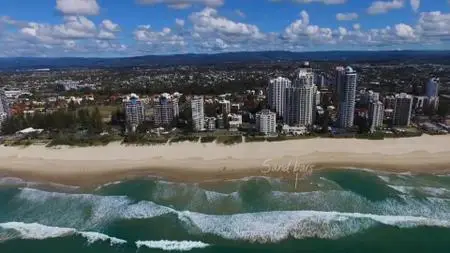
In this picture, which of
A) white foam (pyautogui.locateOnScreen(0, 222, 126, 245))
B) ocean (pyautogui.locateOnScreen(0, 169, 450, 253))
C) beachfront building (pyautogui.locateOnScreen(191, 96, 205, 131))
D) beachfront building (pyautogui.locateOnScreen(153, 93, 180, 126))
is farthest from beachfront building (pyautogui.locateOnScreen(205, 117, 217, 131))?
white foam (pyautogui.locateOnScreen(0, 222, 126, 245))

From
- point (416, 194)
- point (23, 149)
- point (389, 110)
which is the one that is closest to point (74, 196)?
point (23, 149)

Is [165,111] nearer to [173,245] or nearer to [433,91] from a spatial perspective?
[173,245]

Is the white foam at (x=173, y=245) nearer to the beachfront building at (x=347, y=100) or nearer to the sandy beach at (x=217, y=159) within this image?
the sandy beach at (x=217, y=159)

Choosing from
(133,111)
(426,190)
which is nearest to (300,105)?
(426,190)

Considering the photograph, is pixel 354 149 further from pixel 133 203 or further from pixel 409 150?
pixel 133 203

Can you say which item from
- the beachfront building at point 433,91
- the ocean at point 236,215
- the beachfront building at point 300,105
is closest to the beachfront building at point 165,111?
the beachfront building at point 300,105

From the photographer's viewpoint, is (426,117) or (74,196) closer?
(74,196)
